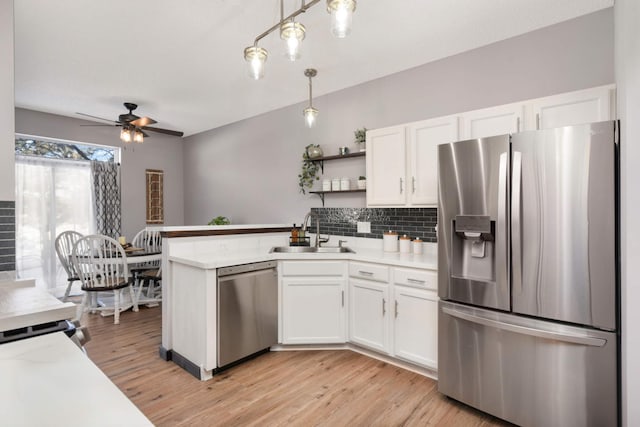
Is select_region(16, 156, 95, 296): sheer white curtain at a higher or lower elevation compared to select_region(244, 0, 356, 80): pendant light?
lower

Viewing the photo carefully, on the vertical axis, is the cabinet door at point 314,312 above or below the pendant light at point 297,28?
below

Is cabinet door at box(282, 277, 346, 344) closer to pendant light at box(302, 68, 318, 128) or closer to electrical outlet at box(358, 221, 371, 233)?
electrical outlet at box(358, 221, 371, 233)

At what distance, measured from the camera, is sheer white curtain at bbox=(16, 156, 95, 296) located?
441cm

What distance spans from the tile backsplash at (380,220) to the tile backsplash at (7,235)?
8.38ft

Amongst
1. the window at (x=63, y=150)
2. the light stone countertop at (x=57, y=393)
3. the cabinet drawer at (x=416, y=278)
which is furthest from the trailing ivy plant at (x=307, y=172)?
the window at (x=63, y=150)

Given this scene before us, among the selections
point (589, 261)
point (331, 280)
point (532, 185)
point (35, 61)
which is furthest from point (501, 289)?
point (35, 61)

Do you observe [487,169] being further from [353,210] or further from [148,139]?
[148,139]

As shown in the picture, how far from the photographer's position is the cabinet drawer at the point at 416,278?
2336 mm

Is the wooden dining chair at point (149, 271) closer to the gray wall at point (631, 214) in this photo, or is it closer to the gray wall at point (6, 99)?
the gray wall at point (6, 99)

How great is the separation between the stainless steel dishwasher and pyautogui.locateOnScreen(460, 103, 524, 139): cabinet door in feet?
6.21

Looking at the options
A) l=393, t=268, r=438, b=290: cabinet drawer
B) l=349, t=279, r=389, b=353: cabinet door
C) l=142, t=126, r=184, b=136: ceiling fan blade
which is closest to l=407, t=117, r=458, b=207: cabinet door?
l=393, t=268, r=438, b=290: cabinet drawer

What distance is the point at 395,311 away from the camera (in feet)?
8.36

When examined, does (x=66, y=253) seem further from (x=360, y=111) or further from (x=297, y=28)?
(x=297, y=28)

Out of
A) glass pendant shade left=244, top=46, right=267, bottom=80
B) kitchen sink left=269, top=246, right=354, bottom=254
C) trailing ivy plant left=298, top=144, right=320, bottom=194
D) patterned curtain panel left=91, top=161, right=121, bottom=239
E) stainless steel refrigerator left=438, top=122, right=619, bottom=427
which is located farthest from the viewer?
patterned curtain panel left=91, top=161, right=121, bottom=239
